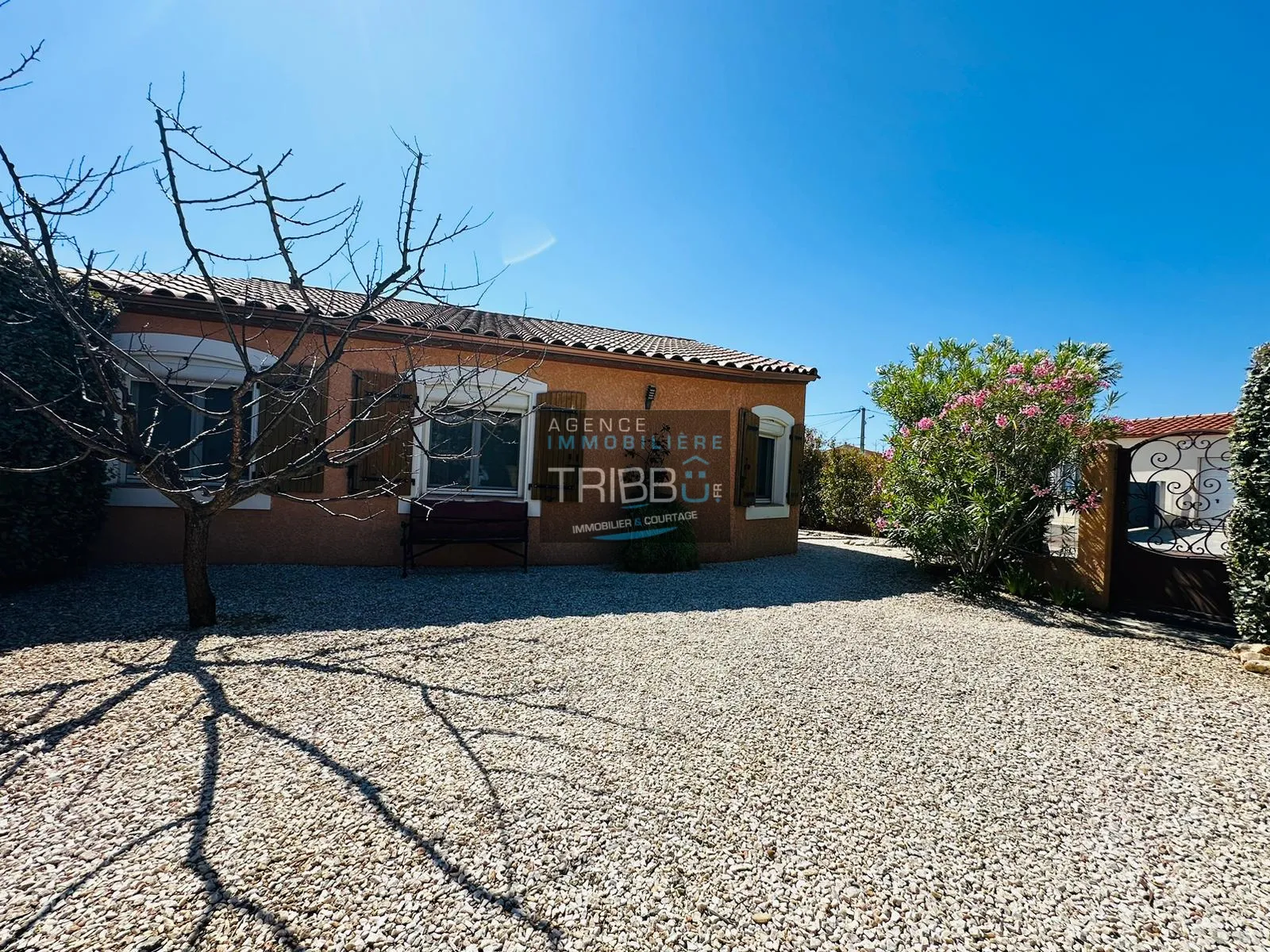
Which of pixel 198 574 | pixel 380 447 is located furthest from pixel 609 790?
pixel 380 447

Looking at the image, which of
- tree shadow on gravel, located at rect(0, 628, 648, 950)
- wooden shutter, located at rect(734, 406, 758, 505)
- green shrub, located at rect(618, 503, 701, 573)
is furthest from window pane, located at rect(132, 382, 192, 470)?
wooden shutter, located at rect(734, 406, 758, 505)

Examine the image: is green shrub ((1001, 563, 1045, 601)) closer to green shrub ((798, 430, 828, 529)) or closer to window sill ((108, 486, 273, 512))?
green shrub ((798, 430, 828, 529))

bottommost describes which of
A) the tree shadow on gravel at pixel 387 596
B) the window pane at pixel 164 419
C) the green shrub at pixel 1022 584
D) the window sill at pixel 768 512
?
the tree shadow on gravel at pixel 387 596

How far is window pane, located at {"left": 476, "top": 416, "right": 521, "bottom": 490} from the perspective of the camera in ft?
24.2

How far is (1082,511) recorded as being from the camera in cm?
576

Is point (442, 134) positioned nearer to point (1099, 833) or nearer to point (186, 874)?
point (186, 874)

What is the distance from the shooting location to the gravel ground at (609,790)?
1.64 m

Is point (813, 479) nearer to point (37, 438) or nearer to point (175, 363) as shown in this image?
point (175, 363)

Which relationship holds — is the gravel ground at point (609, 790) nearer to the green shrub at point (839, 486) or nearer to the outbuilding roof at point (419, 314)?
the outbuilding roof at point (419, 314)

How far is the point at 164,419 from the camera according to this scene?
6074 mm

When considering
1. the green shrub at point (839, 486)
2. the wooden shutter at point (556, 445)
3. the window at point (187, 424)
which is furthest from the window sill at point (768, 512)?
the window at point (187, 424)

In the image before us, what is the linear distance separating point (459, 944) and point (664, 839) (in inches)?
29.1

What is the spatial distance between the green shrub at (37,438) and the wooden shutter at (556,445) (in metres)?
4.18

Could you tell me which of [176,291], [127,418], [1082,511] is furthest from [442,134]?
[1082,511]
